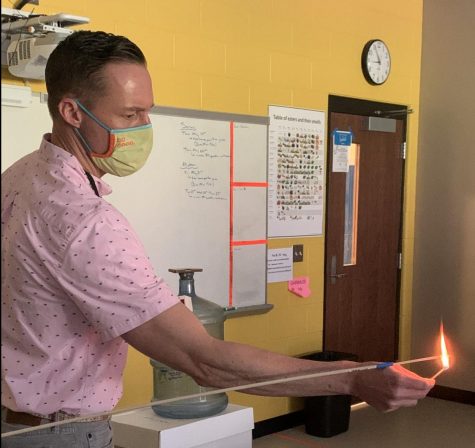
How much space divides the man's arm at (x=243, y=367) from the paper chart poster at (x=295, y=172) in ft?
10.8

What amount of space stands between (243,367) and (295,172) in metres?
3.57

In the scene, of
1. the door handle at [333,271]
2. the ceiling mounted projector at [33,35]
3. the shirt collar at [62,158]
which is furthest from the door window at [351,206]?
the shirt collar at [62,158]

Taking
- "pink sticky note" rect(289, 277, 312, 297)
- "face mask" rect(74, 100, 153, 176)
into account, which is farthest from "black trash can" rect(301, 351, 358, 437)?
"face mask" rect(74, 100, 153, 176)

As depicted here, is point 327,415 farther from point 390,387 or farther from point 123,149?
point 123,149

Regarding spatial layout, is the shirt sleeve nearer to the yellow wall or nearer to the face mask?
the face mask

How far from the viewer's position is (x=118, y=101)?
1.48 m

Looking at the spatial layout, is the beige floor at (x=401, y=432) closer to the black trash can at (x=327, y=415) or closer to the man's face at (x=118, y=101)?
the black trash can at (x=327, y=415)

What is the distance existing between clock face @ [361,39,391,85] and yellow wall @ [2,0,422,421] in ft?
0.20

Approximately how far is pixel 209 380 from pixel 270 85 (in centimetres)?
347

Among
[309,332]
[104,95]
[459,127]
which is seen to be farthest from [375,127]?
[104,95]

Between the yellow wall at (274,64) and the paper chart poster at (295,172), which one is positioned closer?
the yellow wall at (274,64)

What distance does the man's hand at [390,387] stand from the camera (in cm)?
144

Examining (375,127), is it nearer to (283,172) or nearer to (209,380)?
(283,172)

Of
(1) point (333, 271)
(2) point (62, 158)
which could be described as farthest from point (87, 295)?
(1) point (333, 271)
